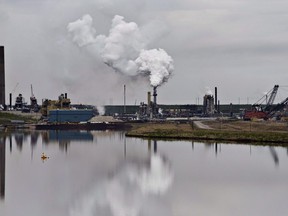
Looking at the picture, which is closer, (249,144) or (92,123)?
(249,144)

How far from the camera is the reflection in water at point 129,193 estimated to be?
117 ft

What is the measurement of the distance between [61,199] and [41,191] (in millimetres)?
2999

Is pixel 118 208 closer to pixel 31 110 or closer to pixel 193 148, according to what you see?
pixel 193 148

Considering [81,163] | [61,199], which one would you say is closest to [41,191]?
[61,199]

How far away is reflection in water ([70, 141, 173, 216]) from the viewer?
35812 millimetres

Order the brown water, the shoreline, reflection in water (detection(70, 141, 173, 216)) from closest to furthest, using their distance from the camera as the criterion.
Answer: reflection in water (detection(70, 141, 173, 216))
the brown water
the shoreline

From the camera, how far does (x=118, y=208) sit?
1428 inches

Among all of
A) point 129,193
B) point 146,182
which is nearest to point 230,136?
point 146,182

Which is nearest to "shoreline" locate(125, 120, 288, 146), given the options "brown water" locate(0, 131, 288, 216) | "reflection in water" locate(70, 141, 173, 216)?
"brown water" locate(0, 131, 288, 216)

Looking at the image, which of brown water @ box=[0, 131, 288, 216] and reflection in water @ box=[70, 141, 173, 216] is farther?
brown water @ box=[0, 131, 288, 216]

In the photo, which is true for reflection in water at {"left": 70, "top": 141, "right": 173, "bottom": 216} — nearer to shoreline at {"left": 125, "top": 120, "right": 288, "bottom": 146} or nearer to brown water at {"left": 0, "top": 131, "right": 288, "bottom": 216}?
brown water at {"left": 0, "top": 131, "right": 288, "bottom": 216}

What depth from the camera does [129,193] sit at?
41.3 metres

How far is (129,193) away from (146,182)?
539 centimetres

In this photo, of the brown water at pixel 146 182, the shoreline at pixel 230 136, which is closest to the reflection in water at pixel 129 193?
the brown water at pixel 146 182
